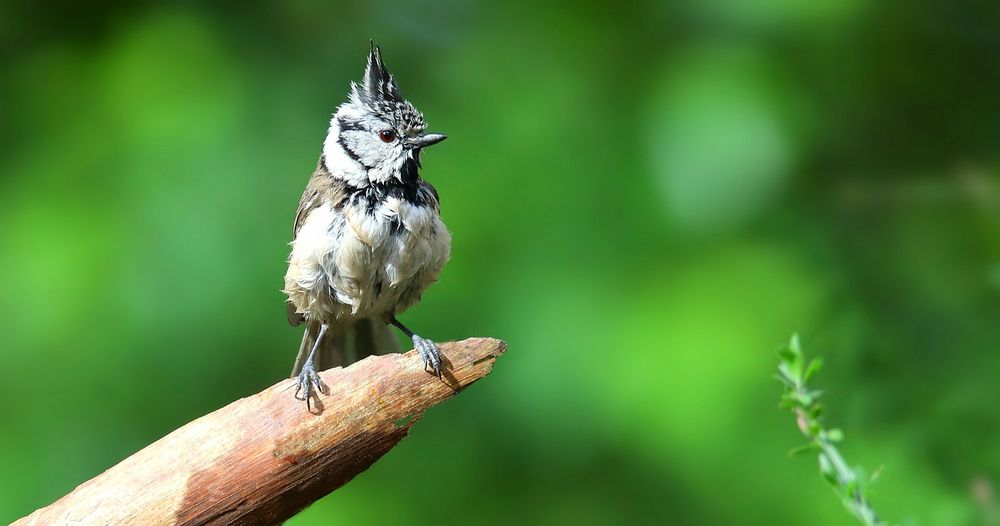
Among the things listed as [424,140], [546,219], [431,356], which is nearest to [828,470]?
[431,356]

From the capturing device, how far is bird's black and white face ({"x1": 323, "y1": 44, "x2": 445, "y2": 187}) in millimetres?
2898

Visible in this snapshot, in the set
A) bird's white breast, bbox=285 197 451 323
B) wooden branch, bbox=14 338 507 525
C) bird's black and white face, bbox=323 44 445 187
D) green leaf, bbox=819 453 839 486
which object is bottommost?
wooden branch, bbox=14 338 507 525

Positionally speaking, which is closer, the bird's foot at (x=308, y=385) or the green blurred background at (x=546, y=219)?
the bird's foot at (x=308, y=385)

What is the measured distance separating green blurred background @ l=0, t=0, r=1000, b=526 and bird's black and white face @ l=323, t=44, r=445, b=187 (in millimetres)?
1108

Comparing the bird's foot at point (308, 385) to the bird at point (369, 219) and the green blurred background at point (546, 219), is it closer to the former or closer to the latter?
the bird at point (369, 219)

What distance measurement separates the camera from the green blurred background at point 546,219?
377 cm

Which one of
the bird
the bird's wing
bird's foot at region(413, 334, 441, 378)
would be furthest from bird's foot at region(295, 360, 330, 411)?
the bird's wing

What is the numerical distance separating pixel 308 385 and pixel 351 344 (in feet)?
3.27

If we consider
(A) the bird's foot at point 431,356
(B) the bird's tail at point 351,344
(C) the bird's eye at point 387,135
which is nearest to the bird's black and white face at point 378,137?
(C) the bird's eye at point 387,135

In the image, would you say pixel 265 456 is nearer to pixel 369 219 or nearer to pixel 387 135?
pixel 369 219

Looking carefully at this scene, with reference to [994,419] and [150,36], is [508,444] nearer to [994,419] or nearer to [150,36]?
[994,419]

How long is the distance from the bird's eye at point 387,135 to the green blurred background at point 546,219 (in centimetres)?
114

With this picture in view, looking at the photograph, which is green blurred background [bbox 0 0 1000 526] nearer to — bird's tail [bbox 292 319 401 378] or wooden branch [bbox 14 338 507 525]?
bird's tail [bbox 292 319 401 378]

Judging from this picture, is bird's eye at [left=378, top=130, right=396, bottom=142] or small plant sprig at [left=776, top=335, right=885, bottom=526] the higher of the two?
bird's eye at [left=378, top=130, right=396, bottom=142]
